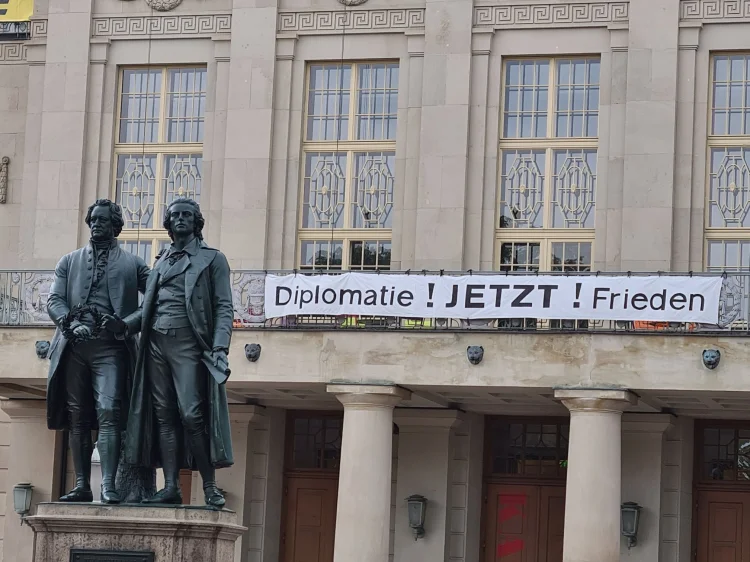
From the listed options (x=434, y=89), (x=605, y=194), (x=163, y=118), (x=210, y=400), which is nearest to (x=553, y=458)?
(x=605, y=194)

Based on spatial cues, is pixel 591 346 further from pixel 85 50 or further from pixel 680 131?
pixel 85 50

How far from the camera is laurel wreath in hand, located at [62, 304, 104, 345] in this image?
14.4m

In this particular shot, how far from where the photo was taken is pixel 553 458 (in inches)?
1326

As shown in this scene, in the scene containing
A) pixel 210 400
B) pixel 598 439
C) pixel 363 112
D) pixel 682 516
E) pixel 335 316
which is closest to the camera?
pixel 210 400

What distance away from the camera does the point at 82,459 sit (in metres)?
14.8

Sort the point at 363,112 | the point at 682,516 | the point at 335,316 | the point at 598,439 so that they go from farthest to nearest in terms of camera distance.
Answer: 1. the point at 363,112
2. the point at 682,516
3. the point at 335,316
4. the point at 598,439

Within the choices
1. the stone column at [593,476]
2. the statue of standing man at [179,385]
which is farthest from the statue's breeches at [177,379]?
the stone column at [593,476]

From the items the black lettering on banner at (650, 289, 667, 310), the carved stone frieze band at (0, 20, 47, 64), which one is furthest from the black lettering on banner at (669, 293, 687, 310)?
the carved stone frieze band at (0, 20, 47, 64)

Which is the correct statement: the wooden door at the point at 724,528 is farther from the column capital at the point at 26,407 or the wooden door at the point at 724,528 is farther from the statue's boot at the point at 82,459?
the statue's boot at the point at 82,459

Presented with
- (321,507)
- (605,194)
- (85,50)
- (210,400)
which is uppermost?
(85,50)

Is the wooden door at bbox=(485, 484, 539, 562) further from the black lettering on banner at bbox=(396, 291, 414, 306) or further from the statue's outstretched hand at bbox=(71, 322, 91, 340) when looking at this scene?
the statue's outstretched hand at bbox=(71, 322, 91, 340)

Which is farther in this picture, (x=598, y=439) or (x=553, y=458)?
(x=553, y=458)

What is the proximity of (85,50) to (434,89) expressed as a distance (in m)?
7.06

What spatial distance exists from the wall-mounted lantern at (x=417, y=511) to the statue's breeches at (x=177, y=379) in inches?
725
